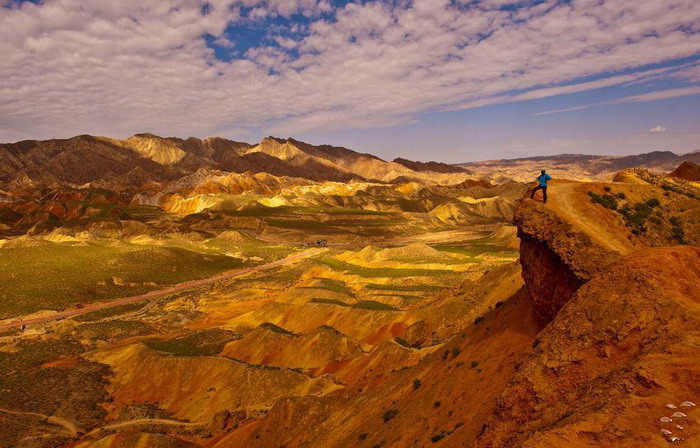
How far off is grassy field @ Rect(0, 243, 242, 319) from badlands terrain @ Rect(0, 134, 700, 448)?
0.45 m

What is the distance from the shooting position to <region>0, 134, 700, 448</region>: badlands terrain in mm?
11102

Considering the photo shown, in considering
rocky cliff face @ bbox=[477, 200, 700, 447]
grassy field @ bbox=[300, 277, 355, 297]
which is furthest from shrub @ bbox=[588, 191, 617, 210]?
grassy field @ bbox=[300, 277, 355, 297]

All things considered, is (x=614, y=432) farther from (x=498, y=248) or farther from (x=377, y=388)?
(x=498, y=248)

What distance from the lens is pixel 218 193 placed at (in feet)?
643

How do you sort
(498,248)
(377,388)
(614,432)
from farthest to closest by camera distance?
(498,248) < (377,388) < (614,432)

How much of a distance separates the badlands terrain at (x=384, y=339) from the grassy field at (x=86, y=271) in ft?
1.49

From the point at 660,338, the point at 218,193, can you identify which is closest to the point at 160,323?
the point at 660,338

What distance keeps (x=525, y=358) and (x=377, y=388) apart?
11.9 meters

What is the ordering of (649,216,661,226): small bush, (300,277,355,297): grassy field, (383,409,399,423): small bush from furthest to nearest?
(300,277,355,297): grassy field
(383,409,399,423): small bush
(649,216,661,226): small bush

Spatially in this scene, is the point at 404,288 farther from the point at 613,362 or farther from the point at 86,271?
the point at 86,271

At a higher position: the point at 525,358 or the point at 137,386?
the point at 525,358

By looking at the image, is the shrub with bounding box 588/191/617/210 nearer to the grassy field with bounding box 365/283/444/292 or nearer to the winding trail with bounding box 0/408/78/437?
the winding trail with bounding box 0/408/78/437

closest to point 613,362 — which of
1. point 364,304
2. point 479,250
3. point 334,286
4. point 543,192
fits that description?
point 543,192

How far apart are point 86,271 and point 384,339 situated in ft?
207
